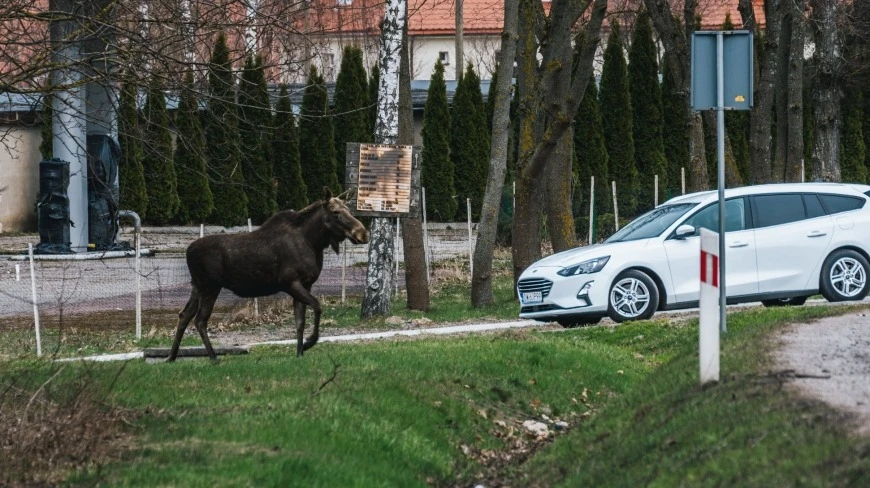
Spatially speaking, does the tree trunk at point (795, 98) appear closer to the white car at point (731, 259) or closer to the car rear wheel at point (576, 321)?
the white car at point (731, 259)

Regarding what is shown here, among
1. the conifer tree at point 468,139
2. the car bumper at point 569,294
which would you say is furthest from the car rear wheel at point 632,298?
the conifer tree at point 468,139

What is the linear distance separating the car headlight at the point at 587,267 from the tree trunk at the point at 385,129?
4914mm

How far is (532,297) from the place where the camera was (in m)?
19.4

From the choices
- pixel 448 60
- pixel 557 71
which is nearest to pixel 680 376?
pixel 557 71

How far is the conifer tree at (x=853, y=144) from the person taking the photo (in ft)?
166

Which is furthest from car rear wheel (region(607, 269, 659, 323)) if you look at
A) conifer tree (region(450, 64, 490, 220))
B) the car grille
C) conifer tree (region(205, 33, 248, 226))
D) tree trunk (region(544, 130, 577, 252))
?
conifer tree (region(450, 64, 490, 220))

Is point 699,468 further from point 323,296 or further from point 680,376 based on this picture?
point 323,296

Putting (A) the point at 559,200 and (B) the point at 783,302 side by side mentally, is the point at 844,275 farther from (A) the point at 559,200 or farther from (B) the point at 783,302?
(A) the point at 559,200

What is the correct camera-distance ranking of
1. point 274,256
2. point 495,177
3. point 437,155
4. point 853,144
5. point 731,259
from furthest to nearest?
point 853,144 → point 437,155 → point 495,177 → point 731,259 → point 274,256

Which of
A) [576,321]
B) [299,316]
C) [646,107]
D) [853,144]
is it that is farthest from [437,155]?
[299,316]

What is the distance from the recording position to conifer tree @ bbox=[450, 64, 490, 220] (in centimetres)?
4569

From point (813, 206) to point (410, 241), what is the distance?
7.78m

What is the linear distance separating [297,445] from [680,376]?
3671 mm

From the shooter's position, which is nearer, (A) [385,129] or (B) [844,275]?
(B) [844,275]
